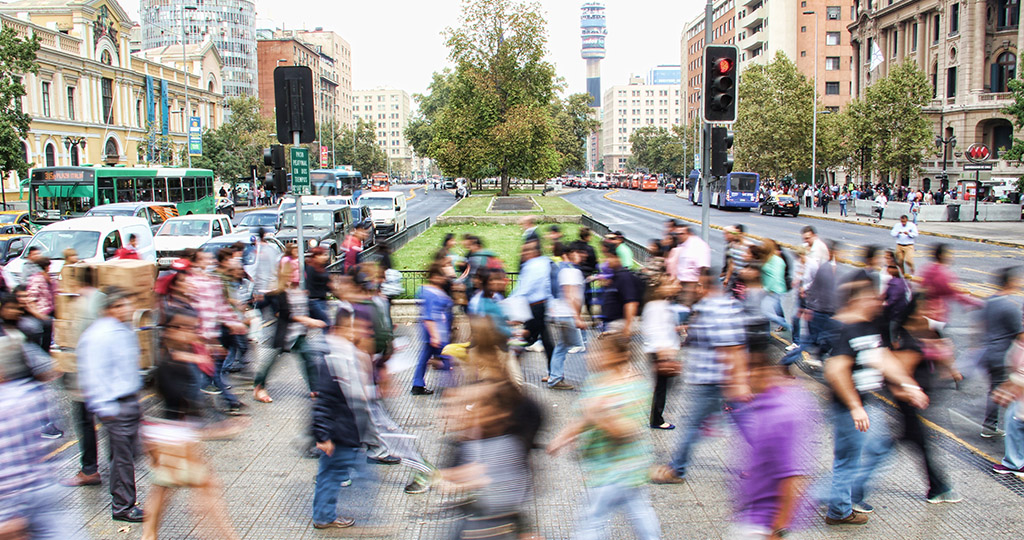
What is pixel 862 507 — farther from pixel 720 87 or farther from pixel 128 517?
pixel 720 87

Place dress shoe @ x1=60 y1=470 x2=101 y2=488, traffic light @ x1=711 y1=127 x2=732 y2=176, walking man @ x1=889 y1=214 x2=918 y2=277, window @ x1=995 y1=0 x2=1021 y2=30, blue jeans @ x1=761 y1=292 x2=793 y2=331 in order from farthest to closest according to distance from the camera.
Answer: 1. window @ x1=995 y1=0 x2=1021 y2=30
2. walking man @ x1=889 y1=214 x2=918 y2=277
3. traffic light @ x1=711 y1=127 x2=732 y2=176
4. blue jeans @ x1=761 y1=292 x2=793 y2=331
5. dress shoe @ x1=60 y1=470 x2=101 y2=488

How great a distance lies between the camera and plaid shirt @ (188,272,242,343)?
8.27 meters

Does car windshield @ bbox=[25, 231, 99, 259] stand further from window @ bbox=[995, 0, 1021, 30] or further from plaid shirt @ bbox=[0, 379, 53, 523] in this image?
window @ bbox=[995, 0, 1021, 30]

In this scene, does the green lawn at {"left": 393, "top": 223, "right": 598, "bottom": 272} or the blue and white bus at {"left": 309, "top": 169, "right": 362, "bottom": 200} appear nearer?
the green lawn at {"left": 393, "top": 223, "right": 598, "bottom": 272}

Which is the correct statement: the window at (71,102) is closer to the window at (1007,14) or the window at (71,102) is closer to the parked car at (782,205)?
the parked car at (782,205)

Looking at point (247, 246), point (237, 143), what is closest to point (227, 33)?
point (237, 143)

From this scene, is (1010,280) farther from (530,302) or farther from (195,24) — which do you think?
(195,24)

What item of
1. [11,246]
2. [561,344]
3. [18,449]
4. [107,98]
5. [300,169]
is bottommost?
[561,344]

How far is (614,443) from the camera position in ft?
15.2

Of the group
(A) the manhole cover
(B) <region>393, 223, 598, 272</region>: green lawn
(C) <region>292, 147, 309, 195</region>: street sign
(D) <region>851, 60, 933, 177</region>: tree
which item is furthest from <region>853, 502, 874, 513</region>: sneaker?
(D) <region>851, 60, 933, 177</region>: tree

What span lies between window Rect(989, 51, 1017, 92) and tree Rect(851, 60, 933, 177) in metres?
13.1

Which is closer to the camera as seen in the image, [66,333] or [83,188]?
[66,333]

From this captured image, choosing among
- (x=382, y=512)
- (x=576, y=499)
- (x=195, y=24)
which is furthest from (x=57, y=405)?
(x=195, y=24)

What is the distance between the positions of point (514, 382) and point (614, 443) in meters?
0.73
